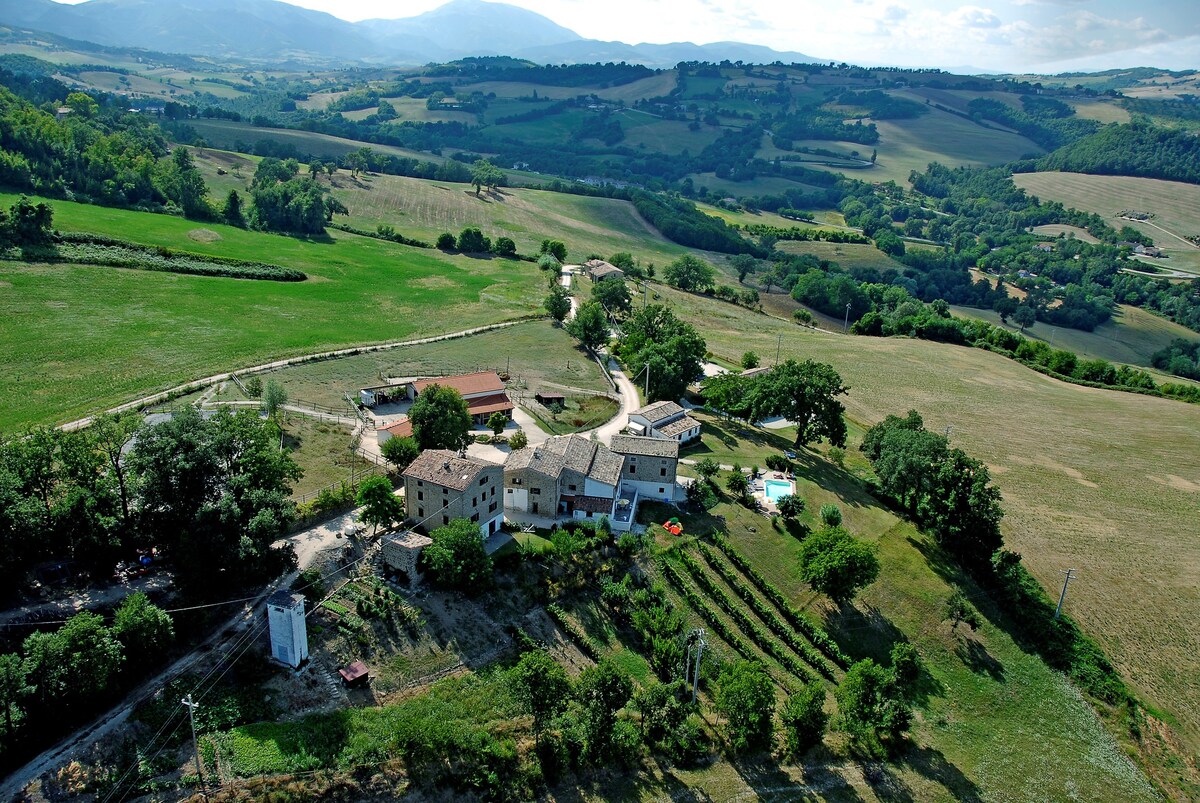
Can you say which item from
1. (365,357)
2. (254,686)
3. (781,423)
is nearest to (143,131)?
(365,357)

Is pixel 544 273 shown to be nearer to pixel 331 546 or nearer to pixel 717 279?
pixel 717 279

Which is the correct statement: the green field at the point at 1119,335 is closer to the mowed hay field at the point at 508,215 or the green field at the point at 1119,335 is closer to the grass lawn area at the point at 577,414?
the mowed hay field at the point at 508,215

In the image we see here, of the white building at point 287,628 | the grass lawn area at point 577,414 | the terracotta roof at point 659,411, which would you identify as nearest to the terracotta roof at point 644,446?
the terracotta roof at point 659,411

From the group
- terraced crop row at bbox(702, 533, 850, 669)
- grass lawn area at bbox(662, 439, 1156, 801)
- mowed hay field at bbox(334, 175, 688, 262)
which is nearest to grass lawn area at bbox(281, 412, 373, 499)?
grass lawn area at bbox(662, 439, 1156, 801)

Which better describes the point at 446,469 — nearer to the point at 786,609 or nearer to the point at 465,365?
the point at 786,609

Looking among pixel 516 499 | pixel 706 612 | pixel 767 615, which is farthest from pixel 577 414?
Result: pixel 767 615

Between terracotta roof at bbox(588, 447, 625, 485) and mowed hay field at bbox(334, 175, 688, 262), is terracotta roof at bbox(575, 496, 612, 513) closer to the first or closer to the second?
terracotta roof at bbox(588, 447, 625, 485)

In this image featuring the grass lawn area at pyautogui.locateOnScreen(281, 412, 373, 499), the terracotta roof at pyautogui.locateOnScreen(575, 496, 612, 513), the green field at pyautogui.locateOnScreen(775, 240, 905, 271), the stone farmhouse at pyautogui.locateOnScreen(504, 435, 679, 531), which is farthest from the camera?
the green field at pyautogui.locateOnScreen(775, 240, 905, 271)
